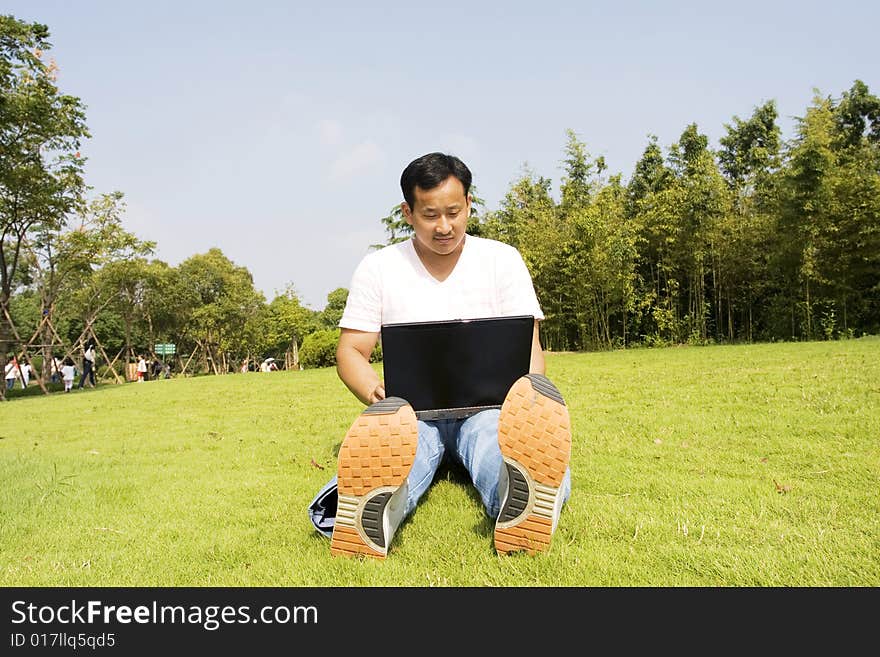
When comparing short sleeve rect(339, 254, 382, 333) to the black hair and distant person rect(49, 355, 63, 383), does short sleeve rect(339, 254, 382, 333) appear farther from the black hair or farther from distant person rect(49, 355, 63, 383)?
distant person rect(49, 355, 63, 383)

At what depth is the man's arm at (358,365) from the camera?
90.7 inches

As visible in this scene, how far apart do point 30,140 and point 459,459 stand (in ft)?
49.7

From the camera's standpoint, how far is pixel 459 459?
250 centimetres

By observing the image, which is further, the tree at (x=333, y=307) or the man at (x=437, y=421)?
the tree at (x=333, y=307)

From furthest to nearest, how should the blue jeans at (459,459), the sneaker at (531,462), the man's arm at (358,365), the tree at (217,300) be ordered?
the tree at (217,300) < the man's arm at (358,365) < the blue jeans at (459,459) < the sneaker at (531,462)

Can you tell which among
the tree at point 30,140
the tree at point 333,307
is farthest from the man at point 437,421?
the tree at point 333,307

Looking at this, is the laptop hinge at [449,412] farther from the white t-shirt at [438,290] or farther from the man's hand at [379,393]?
the white t-shirt at [438,290]

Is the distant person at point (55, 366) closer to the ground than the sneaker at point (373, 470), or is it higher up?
closer to the ground

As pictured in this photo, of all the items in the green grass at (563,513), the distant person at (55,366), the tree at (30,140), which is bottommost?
the distant person at (55,366)

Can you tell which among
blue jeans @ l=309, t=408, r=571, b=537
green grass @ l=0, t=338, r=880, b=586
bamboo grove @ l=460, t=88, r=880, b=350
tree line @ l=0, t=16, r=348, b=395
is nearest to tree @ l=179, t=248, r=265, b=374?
tree line @ l=0, t=16, r=348, b=395

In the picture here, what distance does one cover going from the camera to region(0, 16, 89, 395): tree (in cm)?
1251

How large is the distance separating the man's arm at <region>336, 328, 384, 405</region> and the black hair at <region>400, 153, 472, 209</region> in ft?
1.99

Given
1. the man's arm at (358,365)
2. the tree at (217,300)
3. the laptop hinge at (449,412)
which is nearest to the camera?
the laptop hinge at (449,412)
